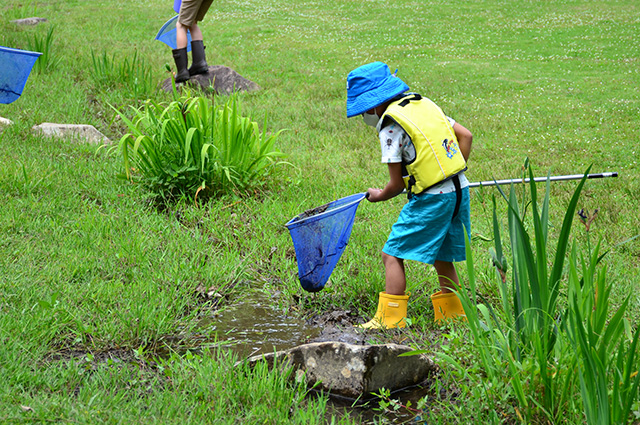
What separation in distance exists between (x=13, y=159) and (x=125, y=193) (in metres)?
1.09

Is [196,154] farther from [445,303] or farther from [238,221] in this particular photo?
[445,303]

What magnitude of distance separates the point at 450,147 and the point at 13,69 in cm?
383

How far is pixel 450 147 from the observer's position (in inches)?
116

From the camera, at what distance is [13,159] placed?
15.9 feet

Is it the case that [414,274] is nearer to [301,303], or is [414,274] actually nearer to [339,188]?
[301,303]

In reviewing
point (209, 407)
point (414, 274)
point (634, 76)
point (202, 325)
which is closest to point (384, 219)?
point (414, 274)

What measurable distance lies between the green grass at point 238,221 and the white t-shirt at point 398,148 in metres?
0.24

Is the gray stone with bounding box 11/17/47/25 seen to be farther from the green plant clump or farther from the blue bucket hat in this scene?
the blue bucket hat

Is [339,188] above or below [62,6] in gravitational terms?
below

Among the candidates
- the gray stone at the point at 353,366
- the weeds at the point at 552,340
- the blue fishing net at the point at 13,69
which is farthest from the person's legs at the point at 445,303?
the blue fishing net at the point at 13,69

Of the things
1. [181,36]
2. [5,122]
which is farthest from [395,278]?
[181,36]

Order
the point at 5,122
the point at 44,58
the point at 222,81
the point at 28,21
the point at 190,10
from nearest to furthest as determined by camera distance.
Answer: the point at 5,122 < the point at 190,10 < the point at 44,58 < the point at 222,81 < the point at 28,21

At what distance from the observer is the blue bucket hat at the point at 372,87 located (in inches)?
118

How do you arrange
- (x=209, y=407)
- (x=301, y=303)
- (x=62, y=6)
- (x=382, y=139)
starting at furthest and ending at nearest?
1. (x=62, y=6)
2. (x=301, y=303)
3. (x=382, y=139)
4. (x=209, y=407)
